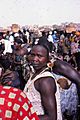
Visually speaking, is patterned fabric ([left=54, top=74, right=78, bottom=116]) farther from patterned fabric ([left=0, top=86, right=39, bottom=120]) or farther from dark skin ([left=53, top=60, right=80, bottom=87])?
patterned fabric ([left=0, top=86, right=39, bottom=120])

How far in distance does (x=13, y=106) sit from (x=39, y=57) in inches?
46.0

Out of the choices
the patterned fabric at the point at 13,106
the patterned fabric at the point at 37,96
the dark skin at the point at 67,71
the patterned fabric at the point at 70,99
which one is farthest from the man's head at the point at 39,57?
the patterned fabric at the point at 13,106

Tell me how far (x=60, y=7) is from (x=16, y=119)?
24.4 metres

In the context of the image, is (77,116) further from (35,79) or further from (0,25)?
(0,25)

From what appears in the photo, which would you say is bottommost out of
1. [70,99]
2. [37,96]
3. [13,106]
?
[70,99]

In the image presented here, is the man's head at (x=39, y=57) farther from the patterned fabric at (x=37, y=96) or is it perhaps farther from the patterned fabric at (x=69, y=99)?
the patterned fabric at (x=69, y=99)

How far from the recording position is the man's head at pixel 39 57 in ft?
10.6

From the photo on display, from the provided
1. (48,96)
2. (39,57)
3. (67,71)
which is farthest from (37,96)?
(67,71)

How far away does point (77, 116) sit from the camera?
12.6ft

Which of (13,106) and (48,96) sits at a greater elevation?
(13,106)

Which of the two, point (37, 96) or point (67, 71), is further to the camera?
point (67, 71)

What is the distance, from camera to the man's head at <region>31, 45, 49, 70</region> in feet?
10.6

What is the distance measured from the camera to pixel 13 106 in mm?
2133

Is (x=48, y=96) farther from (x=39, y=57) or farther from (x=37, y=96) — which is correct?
(x=39, y=57)
